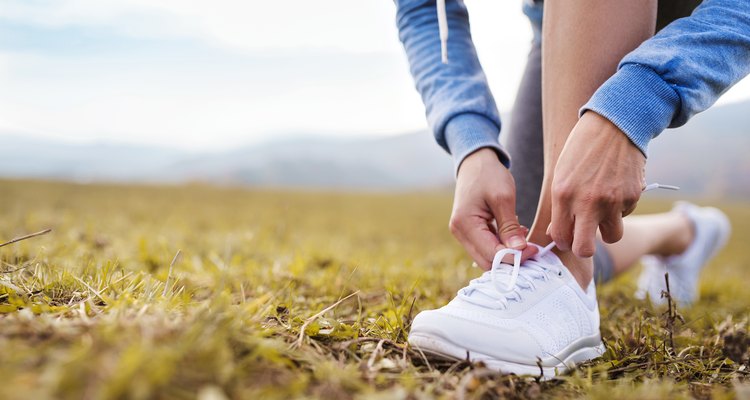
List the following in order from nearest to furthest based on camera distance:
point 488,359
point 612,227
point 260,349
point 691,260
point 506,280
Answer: point 260,349 < point 488,359 < point 612,227 < point 506,280 < point 691,260

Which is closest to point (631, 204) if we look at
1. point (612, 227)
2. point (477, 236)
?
point (612, 227)

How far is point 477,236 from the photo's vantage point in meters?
1.80

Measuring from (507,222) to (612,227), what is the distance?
34 centimetres

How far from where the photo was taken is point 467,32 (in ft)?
7.64

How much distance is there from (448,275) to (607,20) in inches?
74.8

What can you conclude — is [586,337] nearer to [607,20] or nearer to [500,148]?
[500,148]

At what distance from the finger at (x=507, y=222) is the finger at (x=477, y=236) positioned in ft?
0.13

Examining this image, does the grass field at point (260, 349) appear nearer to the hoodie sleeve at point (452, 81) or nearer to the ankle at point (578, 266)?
the ankle at point (578, 266)

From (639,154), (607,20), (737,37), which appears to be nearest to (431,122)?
(607,20)

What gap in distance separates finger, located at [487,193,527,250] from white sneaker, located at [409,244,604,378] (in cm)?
4

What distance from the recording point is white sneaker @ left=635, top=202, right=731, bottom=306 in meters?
3.40

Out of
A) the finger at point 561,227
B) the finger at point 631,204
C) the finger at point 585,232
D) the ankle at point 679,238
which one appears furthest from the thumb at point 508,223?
the ankle at point 679,238

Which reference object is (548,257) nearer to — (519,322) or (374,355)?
(519,322)

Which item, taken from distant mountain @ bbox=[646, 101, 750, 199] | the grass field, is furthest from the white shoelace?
distant mountain @ bbox=[646, 101, 750, 199]
